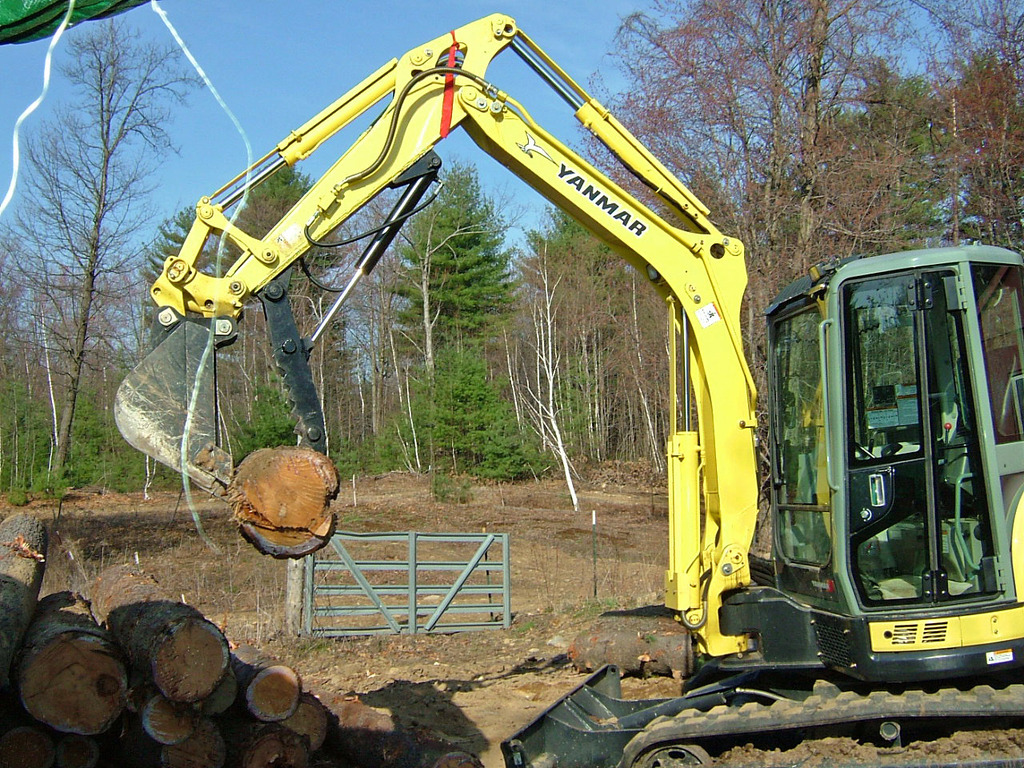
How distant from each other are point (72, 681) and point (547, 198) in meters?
3.72

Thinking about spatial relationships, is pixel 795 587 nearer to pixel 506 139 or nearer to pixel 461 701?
pixel 506 139

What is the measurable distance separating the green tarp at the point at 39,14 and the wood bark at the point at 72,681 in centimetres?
275

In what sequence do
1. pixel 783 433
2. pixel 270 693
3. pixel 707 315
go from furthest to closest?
pixel 707 315
pixel 783 433
pixel 270 693

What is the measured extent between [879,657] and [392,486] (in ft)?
82.9

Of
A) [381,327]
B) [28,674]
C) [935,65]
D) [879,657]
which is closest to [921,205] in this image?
[935,65]

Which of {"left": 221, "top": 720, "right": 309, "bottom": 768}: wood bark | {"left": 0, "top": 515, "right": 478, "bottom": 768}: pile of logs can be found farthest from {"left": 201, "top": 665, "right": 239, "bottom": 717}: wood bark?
{"left": 221, "top": 720, "right": 309, "bottom": 768}: wood bark

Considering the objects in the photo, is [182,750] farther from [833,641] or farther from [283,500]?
[833,641]

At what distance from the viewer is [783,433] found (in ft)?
17.8

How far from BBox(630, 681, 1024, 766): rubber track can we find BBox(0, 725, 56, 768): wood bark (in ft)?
9.44

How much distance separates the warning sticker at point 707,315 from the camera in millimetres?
5547

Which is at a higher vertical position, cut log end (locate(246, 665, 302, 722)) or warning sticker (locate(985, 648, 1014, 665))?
warning sticker (locate(985, 648, 1014, 665))

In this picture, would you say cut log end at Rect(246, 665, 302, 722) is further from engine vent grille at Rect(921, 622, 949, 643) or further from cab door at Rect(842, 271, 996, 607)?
engine vent grille at Rect(921, 622, 949, 643)

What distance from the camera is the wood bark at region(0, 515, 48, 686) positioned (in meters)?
4.40

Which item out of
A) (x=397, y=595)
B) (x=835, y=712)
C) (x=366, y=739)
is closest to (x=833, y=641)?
(x=835, y=712)
